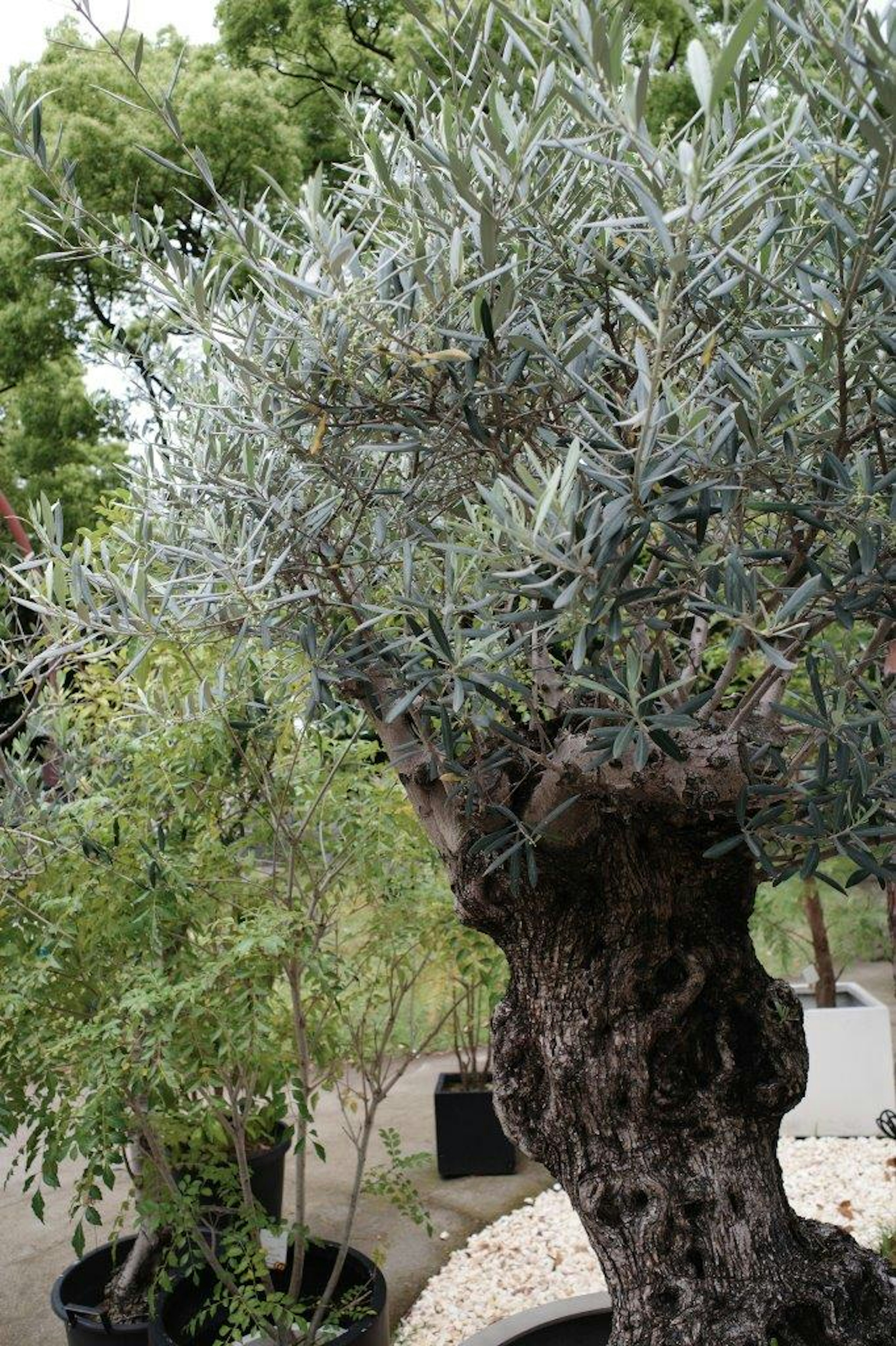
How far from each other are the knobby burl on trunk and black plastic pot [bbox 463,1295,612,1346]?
0.52 m

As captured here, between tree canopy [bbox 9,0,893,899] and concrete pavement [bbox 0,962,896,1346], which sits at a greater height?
tree canopy [bbox 9,0,893,899]

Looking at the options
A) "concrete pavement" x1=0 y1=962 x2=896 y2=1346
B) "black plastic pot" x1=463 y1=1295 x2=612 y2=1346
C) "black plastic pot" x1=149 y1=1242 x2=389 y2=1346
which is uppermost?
"black plastic pot" x1=463 y1=1295 x2=612 y2=1346

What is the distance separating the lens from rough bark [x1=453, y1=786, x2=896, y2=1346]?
2035 mm

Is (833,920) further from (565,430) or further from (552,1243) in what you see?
(565,430)

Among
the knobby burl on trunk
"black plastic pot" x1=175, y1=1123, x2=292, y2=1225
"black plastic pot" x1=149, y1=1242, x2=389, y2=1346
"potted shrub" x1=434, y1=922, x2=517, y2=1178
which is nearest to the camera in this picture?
the knobby burl on trunk

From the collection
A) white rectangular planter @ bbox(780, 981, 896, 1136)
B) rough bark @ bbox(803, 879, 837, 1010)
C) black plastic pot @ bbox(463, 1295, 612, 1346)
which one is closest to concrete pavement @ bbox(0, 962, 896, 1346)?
black plastic pot @ bbox(463, 1295, 612, 1346)

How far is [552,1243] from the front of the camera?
167 inches

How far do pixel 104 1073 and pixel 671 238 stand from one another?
7.70 feet

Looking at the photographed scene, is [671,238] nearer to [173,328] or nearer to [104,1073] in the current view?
[173,328]

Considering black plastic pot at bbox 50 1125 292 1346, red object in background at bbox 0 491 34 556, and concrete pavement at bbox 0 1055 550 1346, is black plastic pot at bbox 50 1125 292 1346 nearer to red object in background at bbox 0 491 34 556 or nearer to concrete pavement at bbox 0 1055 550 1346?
concrete pavement at bbox 0 1055 550 1346

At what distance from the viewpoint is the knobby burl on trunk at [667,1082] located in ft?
6.67

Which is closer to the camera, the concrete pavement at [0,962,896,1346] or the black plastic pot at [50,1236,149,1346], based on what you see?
the black plastic pot at [50,1236,149,1346]

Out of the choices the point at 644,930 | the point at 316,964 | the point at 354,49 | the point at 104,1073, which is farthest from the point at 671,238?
the point at 354,49

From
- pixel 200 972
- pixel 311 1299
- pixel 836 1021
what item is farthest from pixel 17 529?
pixel 836 1021
